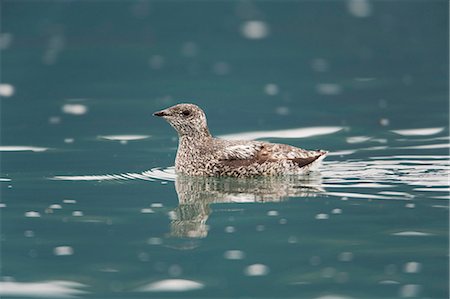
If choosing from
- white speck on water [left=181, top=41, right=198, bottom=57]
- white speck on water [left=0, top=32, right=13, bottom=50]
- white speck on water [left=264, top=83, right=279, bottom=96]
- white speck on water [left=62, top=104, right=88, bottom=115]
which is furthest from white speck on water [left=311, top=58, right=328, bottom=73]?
white speck on water [left=0, top=32, right=13, bottom=50]

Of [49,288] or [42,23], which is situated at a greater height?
[42,23]

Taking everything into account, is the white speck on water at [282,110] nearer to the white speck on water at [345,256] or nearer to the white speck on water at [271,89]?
the white speck on water at [271,89]

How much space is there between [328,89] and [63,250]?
13032 millimetres

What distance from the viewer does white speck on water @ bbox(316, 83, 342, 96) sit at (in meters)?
24.6

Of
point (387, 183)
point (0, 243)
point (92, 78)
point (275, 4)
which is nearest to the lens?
point (0, 243)

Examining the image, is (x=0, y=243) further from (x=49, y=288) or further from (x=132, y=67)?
(x=132, y=67)

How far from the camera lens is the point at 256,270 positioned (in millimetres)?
11727

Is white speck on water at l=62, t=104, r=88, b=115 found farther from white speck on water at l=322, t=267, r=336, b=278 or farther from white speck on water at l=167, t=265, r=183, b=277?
white speck on water at l=322, t=267, r=336, b=278

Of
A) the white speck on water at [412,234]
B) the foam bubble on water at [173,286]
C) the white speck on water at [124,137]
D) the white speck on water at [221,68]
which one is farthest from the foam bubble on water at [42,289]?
the white speck on water at [221,68]

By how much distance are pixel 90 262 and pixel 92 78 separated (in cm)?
1436

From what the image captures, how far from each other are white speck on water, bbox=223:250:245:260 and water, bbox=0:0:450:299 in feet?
0.13

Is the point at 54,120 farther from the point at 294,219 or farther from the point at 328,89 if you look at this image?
the point at 294,219

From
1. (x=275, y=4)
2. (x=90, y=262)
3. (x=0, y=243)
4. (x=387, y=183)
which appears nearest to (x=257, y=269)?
(x=90, y=262)

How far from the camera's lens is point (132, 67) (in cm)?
2747
